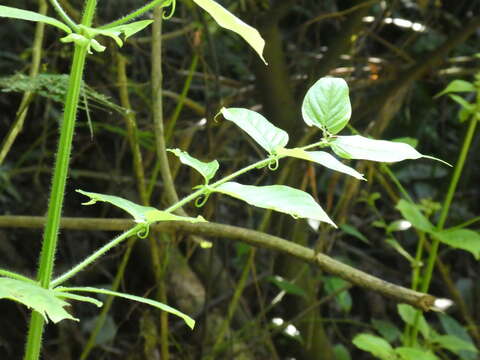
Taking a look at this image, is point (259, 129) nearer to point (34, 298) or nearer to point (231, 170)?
point (34, 298)

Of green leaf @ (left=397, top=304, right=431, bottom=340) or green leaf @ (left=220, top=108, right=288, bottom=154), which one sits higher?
green leaf @ (left=220, top=108, right=288, bottom=154)

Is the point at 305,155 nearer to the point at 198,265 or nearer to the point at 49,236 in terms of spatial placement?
the point at 49,236

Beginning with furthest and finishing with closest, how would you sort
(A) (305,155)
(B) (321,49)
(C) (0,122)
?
(B) (321,49) < (C) (0,122) < (A) (305,155)

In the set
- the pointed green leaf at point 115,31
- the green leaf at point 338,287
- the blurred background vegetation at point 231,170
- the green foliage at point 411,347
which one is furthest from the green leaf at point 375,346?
the pointed green leaf at point 115,31

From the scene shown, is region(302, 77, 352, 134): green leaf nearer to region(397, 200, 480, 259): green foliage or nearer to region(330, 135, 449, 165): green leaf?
region(330, 135, 449, 165): green leaf

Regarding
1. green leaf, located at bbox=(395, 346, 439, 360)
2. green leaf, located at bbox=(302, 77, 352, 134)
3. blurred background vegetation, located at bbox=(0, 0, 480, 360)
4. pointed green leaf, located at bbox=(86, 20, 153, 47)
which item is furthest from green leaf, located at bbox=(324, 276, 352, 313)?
pointed green leaf, located at bbox=(86, 20, 153, 47)

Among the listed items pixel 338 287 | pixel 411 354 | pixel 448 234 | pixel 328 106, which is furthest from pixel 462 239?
pixel 328 106

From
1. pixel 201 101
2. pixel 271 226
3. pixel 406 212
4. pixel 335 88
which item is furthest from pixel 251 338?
pixel 335 88
